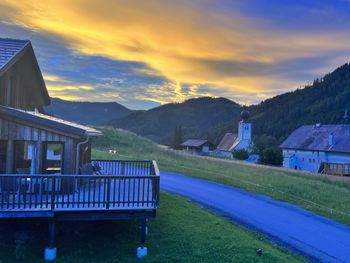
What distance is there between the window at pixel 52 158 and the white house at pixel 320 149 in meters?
59.2

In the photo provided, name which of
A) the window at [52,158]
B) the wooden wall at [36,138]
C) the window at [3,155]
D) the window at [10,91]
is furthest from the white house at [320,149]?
the window at [3,155]

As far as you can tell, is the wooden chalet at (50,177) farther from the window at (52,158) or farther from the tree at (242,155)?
the tree at (242,155)

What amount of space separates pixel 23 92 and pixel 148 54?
16135 mm

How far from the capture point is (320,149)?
67.6m

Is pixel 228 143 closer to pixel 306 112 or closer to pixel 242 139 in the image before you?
pixel 242 139

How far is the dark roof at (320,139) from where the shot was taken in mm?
65387

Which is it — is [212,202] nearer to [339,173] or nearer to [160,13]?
[160,13]

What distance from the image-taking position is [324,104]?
169 metres

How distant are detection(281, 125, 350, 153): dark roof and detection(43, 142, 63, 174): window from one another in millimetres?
59663

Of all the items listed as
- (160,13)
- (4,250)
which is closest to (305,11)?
(160,13)

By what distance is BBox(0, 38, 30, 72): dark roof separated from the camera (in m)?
15.2

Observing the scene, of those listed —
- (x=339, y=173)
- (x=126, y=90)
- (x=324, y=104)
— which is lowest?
(x=339, y=173)

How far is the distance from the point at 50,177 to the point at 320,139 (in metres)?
66.3

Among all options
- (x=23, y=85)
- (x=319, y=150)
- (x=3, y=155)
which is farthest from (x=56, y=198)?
(x=319, y=150)
